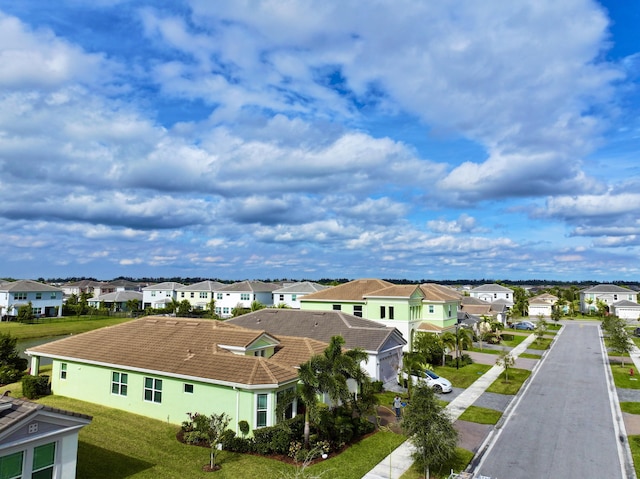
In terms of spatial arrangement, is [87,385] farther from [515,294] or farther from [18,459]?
[515,294]

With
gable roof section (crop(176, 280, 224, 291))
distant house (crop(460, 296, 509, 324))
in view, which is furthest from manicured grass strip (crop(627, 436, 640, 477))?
gable roof section (crop(176, 280, 224, 291))

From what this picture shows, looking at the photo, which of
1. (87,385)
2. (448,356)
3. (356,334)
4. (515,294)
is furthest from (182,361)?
(515,294)

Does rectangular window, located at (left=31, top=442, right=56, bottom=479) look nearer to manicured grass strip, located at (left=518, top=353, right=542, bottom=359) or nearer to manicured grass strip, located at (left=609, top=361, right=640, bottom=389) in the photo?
manicured grass strip, located at (left=609, top=361, right=640, bottom=389)

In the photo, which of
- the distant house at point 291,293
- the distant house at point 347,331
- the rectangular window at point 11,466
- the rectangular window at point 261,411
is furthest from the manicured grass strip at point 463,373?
the distant house at point 291,293

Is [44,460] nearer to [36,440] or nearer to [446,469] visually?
[36,440]

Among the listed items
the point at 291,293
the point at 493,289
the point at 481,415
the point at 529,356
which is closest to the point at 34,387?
the point at 481,415
